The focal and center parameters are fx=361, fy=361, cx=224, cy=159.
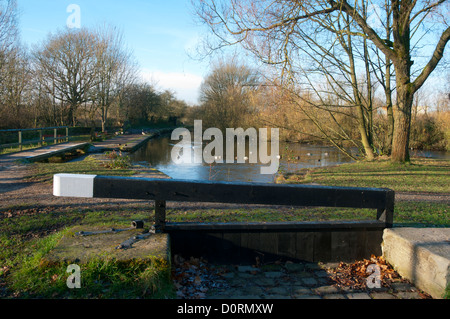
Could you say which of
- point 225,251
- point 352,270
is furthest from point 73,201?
point 352,270

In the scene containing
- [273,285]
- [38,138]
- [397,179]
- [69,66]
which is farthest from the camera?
[69,66]

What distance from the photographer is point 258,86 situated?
14.3 metres

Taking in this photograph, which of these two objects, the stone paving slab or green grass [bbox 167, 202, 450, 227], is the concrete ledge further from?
green grass [bbox 167, 202, 450, 227]

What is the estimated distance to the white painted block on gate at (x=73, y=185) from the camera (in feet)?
10.5

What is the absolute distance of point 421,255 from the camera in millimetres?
3229

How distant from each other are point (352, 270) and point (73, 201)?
4.92m

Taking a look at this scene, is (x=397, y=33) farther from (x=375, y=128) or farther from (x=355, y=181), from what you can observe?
(x=375, y=128)

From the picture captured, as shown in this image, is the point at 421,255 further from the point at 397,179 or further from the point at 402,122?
the point at 402,122

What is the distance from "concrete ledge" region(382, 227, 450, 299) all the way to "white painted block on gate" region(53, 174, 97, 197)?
3.01m

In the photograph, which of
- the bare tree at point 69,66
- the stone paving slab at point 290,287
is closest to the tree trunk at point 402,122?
the stone paving slab at point 290,287

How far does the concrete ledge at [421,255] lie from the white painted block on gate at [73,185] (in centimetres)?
301

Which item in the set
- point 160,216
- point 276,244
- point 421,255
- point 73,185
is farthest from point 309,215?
point 73,185

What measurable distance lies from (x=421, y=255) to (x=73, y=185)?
10.4 ft
